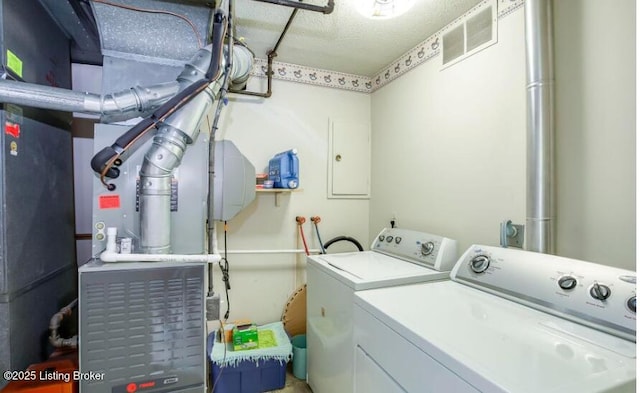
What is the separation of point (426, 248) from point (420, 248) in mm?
51

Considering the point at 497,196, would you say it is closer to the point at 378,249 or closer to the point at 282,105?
the point at 378,249

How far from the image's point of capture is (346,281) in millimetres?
1535

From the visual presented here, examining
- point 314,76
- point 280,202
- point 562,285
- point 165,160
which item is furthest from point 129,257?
point 314,76

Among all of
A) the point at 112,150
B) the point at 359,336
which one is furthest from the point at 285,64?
Result: the point at 359,336

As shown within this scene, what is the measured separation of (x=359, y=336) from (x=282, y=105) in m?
1.99

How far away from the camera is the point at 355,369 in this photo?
1.42 metres

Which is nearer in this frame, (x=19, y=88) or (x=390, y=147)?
(x=19, y=88)

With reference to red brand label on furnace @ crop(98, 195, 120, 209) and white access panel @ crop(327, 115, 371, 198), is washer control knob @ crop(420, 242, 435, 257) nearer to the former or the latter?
white access panel @ crop(327, 115, 371, 198)

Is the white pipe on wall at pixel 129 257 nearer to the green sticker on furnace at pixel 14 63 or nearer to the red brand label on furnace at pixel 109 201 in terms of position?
the red brand label on furnace at pixel 109 201

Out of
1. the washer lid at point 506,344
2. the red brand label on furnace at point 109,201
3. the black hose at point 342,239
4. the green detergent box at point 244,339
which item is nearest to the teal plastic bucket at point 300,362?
the green detergent box at point 244,339

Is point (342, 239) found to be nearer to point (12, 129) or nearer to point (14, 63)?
point (12, 129)

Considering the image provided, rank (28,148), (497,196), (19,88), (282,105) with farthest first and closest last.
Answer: (282,105) < (497,196) < (28,148) < (19,88)

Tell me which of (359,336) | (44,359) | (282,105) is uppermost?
(282,105)

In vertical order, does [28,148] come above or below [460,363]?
above
